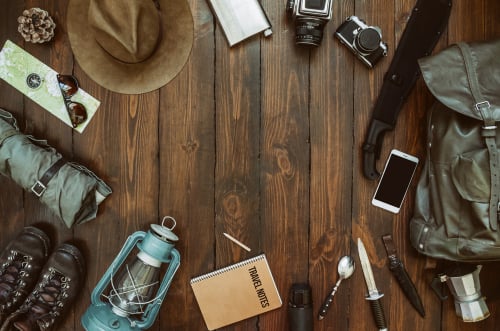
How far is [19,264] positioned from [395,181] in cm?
124

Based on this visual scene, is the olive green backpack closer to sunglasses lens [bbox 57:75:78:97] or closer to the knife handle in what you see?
the knife handle

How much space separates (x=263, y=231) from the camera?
4.98 ft

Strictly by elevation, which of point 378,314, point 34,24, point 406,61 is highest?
point 34,24

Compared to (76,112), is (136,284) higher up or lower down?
lower down

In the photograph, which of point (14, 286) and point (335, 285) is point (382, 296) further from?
point (14, 286)

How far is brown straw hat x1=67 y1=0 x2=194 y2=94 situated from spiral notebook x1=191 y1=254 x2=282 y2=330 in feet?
2.11

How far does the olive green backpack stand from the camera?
4.18ft

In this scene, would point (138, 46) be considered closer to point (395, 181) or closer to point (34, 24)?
point (34, 24)

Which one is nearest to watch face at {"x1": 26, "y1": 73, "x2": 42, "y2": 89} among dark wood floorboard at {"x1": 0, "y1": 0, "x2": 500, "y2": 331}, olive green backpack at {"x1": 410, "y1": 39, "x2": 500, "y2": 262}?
dark wood floorboard at {"x1": 0, "y1": 0, "x2": 500, "y2": 331}

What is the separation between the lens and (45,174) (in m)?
1.35

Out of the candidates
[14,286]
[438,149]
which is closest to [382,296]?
[438,149]

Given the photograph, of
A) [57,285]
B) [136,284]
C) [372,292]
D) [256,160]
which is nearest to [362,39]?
[256,160]

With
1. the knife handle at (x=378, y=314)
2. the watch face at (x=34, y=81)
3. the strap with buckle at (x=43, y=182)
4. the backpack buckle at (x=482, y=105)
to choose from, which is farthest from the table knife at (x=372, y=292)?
the watch face at (x=34, y=81)

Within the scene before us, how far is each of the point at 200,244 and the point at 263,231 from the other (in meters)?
0.21
